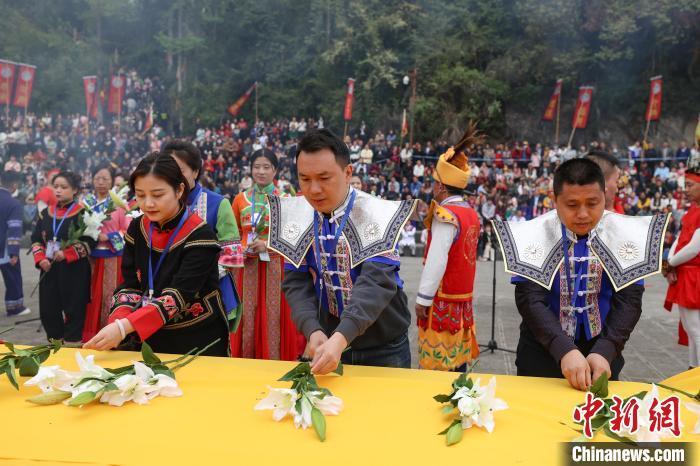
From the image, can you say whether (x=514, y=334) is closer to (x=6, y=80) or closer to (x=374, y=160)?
(x=374, y=160)

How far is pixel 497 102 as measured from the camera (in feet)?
83.7

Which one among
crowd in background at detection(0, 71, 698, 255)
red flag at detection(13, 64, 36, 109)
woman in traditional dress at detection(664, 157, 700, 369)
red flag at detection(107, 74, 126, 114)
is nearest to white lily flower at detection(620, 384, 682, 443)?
woman in traditional dress at detection(664, 157, 700, 369)

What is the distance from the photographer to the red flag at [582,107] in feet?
76.9

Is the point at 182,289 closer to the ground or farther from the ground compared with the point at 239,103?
closer to the ground

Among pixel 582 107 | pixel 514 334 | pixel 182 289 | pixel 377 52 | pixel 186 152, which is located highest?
pixel 377 52

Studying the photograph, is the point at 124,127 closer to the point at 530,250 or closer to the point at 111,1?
the point at 111,1

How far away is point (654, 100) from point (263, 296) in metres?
22.2

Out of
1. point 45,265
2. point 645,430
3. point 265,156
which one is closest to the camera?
point 645,430

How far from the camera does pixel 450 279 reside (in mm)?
3611

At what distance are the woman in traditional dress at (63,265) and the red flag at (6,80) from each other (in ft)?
70.8

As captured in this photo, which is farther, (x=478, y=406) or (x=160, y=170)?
(x=160, y=170)

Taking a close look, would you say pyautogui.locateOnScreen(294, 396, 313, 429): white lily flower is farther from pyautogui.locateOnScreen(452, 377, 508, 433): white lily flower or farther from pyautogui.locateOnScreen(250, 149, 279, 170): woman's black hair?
pyautogui.locateOnScreen(250, 149, 279, 170): woman's black hair

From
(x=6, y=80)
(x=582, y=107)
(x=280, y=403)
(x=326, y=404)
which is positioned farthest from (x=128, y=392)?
(x=6, y=80)

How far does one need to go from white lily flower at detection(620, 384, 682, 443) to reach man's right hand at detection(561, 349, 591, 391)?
0.30m
